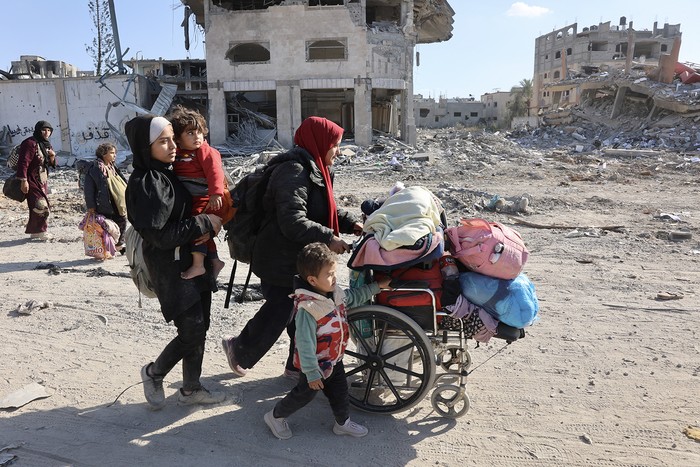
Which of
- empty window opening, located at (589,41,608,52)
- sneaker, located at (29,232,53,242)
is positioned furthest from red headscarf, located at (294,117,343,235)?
empty window opening, located at (589,41,608,52)

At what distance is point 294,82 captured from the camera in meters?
23.1

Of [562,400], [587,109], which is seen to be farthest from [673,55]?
[562,400]

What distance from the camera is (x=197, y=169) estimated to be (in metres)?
2.82

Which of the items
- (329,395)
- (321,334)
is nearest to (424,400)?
(329,395)

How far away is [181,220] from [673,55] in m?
29.2

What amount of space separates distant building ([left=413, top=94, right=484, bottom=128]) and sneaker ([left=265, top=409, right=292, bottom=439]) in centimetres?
5067

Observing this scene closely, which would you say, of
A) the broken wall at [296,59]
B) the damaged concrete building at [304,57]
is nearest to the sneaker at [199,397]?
the damaged concrete building at [304,57]

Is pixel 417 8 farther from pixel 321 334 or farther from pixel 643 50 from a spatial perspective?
pixel 643 50

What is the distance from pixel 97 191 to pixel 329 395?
4.98 m

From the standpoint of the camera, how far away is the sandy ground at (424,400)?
105 inches

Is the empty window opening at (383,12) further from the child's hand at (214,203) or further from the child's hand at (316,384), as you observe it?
the child's hand at (316,384)

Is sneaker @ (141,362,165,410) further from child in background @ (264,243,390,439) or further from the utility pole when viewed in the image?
the utility pole

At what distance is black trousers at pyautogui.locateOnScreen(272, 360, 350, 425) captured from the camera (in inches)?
106

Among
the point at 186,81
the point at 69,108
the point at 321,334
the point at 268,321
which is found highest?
the point at 186,81
